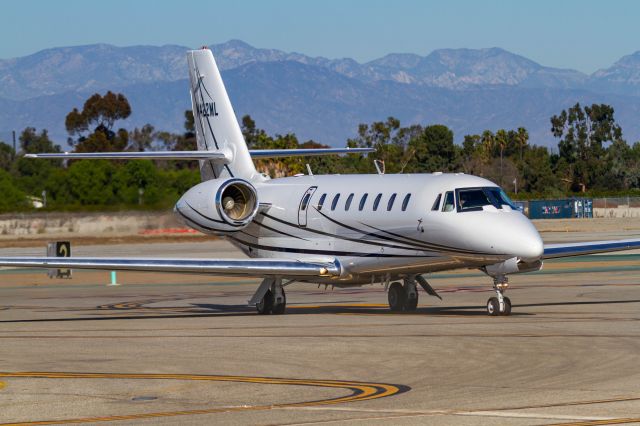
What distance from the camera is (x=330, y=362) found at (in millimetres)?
17703

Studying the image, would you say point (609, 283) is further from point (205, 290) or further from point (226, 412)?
point (226, 412)

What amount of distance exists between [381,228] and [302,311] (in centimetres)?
369

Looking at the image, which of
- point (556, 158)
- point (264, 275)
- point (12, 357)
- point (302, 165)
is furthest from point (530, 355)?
point (556, 158)

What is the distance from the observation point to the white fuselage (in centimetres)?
2470

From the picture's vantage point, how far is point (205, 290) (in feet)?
133

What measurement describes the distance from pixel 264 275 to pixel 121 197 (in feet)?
111

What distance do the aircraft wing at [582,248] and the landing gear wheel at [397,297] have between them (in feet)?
10.9

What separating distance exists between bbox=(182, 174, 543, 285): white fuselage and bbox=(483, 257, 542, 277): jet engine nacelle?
0.40 ft

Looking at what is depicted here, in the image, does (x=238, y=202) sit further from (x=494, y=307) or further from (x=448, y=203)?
(x=494, y=307)

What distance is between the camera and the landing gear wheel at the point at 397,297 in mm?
28516

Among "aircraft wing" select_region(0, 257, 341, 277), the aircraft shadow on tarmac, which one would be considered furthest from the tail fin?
"aircraft wing" select_region(0, 257, 341, 277)

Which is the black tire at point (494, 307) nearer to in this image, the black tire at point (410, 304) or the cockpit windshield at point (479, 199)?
the cockpit windshield at point (479, 199)

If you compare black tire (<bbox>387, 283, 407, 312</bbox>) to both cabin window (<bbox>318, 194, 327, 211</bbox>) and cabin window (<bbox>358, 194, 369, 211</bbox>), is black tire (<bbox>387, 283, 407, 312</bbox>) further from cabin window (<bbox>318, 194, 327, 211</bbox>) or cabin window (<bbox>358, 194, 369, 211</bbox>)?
cabin window (<bbox>318, 194, 327, 211</bbox>)

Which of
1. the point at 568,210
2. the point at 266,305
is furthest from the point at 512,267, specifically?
the point at 568,210
